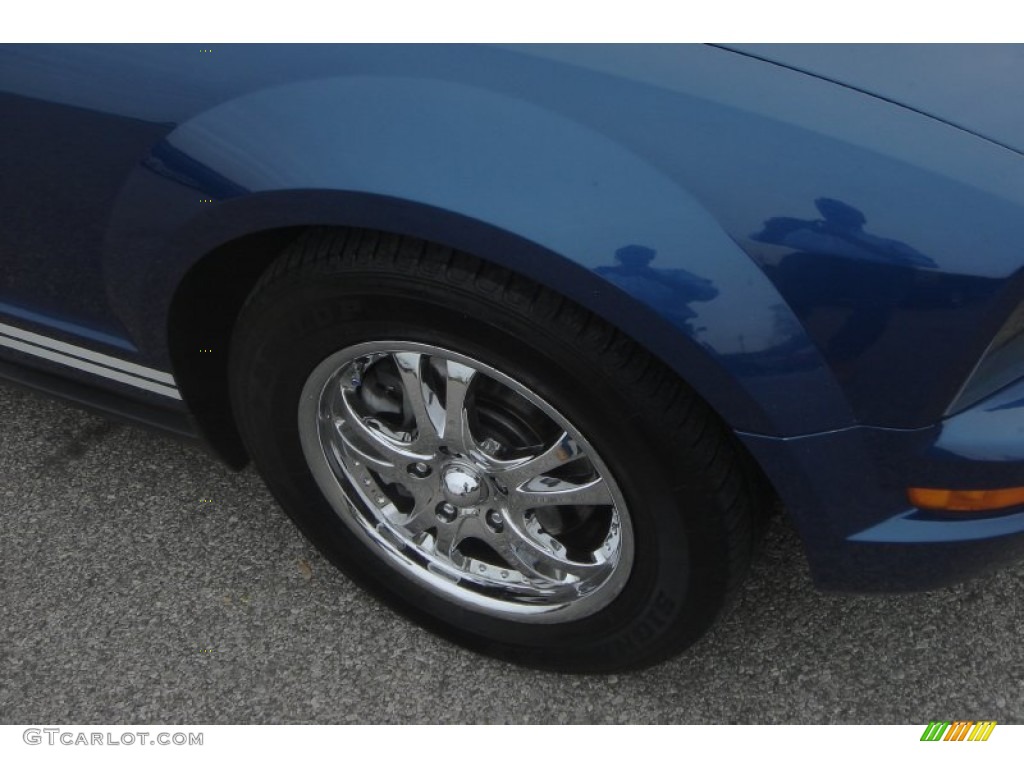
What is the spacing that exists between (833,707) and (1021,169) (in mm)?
1158

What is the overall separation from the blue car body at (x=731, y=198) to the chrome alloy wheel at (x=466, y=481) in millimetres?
304

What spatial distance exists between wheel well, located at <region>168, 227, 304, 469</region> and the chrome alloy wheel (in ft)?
0.71

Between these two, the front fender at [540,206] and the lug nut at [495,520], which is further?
the lug nut at [495,520]

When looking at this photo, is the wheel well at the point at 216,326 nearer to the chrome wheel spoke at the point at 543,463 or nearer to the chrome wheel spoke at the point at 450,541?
the chrome wheel spoke at the point at 543,463

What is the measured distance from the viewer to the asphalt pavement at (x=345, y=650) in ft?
6.55

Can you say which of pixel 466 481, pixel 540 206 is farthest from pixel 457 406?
pixel 540 206

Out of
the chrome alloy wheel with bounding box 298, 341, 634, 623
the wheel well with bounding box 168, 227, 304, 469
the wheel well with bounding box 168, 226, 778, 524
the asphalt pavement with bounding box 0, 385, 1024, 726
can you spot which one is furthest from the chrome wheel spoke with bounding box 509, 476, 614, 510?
the wheel well with bounding box 168, 227, 304, 469

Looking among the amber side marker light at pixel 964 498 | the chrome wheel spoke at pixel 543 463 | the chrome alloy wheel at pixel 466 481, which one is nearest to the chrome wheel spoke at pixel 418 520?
the chrome alloy wheel at pixel 466 481

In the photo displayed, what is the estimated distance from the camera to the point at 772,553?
2225mm

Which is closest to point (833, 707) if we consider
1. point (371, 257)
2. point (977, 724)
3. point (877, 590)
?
point (977, 724)

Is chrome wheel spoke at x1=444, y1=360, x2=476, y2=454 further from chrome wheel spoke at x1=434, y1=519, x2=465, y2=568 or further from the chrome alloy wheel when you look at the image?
chrome wheel spoke at x1=434, y1=519, x2=465, y2=568

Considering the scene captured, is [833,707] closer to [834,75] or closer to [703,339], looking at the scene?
[703,339]

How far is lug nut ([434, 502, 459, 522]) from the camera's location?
6.28 feet

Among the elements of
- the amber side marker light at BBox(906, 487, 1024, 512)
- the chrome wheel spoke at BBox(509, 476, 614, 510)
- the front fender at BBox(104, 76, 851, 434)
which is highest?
the front fender at BBox(104, 76, 851, 434)
